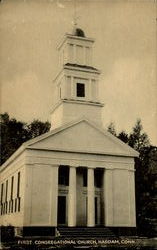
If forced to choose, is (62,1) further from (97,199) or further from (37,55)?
(97,199)

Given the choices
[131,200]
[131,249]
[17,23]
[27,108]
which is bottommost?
[131,249]

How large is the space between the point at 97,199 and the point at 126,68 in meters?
9.75

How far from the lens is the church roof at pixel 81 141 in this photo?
24.1m

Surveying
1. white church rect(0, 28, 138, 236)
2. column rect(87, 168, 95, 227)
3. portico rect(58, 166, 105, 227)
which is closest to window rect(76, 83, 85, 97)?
white church rect(0, 28, 138, 236)

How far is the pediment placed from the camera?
24.2 meters

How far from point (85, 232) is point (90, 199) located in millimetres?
2574

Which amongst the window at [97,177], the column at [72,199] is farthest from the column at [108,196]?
the column at [72,199]

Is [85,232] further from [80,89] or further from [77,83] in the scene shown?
[77,83]

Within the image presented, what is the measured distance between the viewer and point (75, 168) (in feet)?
80.6

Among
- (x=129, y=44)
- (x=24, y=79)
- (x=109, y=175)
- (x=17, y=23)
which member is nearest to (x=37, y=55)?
(x=24, y=79)

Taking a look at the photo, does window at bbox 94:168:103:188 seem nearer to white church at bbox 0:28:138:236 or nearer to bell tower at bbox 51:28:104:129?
white church at bbox 0:28:138:236

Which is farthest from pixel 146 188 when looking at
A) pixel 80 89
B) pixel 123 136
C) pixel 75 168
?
pixel 80 89

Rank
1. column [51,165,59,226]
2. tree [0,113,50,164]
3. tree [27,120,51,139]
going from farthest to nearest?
tree [27,120,51,139], tree [0,113,50,164], column [51,165,59,226]

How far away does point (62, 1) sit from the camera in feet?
54.4
